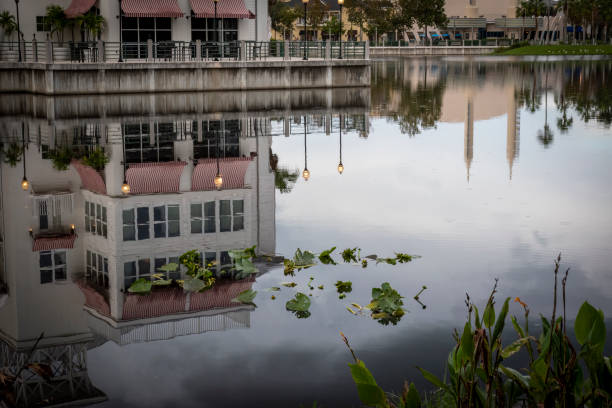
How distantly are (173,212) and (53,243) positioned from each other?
1.72 metres

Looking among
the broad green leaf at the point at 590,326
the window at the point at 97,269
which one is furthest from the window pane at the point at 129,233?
the broad green leaf at the point at 590,326

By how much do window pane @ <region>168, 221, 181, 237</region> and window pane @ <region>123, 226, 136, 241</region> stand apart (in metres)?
0.38

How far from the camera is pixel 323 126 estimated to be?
76.3 ft

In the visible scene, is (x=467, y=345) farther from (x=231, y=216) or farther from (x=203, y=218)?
(x=203, y=218)

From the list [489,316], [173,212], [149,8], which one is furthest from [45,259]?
[149,8]

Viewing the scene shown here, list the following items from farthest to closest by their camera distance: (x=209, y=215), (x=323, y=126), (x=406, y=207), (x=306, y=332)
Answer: (x=323, y=126) < (x=406, y=207) < (x=209, y=215) < (x=306, y=332)

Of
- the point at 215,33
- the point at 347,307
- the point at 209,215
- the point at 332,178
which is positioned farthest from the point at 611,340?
the point at 215,33

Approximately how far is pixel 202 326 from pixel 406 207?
18.0 feet

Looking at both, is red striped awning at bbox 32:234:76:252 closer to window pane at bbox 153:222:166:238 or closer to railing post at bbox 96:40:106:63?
window pane at bbox 153:222:166:238

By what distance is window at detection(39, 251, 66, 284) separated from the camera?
8.48 meters

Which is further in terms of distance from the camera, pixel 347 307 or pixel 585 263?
pixel 585 263

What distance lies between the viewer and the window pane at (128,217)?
10.5m

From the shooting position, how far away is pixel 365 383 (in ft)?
13.0

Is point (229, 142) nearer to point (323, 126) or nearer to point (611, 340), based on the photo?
point (323, 126)
